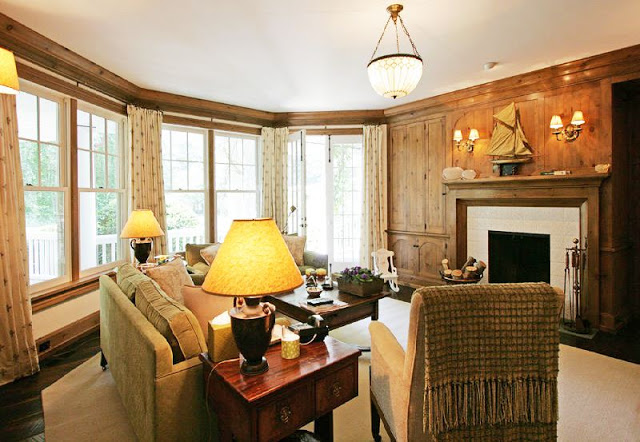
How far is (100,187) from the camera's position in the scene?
166 inches

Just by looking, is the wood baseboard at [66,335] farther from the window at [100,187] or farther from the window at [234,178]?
the window at [234,178]

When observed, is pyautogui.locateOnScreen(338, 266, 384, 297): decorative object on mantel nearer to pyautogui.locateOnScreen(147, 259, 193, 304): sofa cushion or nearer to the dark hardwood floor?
pyautogui.locateOnScreen(147, 259, 193, 304): sofa cushion

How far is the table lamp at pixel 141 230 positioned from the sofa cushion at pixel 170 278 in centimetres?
79

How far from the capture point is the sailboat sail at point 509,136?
4257 millimetres

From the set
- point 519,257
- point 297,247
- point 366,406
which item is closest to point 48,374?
point 366,406

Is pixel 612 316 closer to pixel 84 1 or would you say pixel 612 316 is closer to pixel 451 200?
pixel 451 200

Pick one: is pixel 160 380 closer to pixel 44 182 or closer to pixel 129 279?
pixel 129 279

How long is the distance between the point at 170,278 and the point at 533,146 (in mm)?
4206

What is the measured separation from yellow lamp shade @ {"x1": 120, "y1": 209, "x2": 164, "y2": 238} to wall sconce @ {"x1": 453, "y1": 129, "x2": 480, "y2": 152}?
397cm

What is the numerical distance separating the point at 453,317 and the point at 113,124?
183 inches

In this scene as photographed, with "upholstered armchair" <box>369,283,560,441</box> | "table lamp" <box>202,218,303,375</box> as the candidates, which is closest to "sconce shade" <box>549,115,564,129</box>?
"upholstered armchair" <box>369,283,560,441</box>

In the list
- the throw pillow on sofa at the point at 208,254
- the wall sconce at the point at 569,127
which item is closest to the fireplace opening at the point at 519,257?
the wall sconce at the point at 569,127

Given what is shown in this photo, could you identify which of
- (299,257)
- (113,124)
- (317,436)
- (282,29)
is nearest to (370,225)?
(299,257)

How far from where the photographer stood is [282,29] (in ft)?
10.2
